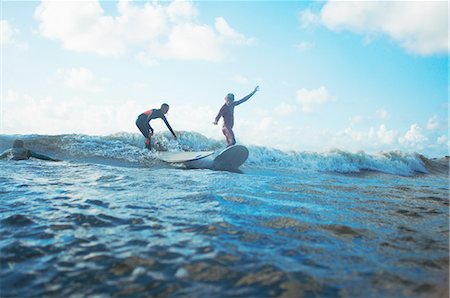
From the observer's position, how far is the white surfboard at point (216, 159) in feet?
34.3

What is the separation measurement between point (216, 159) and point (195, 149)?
712cm

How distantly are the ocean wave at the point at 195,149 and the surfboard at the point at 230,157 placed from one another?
3.20 m

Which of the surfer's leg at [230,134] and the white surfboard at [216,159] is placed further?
the surfer's leg at [230,134]

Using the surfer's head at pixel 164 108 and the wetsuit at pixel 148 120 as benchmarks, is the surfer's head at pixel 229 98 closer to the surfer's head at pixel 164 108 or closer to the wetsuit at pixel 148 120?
the surfer's head at pixel 164 108

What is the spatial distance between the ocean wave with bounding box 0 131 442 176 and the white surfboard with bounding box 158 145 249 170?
220 centimetres

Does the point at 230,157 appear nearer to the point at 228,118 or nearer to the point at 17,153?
the point at 228,118

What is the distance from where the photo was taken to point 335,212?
4.18m

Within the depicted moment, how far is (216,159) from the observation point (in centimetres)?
1043

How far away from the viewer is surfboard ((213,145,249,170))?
10.5 m

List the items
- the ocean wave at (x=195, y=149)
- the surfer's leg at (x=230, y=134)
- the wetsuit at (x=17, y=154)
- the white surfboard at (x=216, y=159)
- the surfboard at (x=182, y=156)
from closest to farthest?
the wetsuit at (x=17, y=154) → the white surfboard at (x=216, y=159) → the surfboard at (x=182, y=156) → the surfer's leg at (x=230, y=134) → the ocean wave at (x=195, y=149)

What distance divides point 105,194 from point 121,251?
7.68 ft

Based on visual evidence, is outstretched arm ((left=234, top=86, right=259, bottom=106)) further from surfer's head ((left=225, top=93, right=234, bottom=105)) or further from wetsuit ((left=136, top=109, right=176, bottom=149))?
wetsuit ((left=136, top=109, right=176, bottom=149))

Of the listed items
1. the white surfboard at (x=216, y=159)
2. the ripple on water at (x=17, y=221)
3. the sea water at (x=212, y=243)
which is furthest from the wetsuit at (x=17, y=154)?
the ripple on water at (x=17, y=221)

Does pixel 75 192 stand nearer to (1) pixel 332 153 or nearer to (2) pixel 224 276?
(2) pixel 224 276
